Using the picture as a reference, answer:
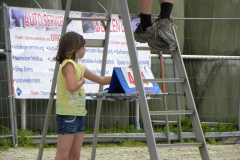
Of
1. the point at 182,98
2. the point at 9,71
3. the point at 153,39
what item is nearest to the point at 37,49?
the point at 9,71

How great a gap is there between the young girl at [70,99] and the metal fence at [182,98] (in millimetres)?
2399

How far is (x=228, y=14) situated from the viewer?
6367 millimetres

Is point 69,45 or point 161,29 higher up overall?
point 161,29

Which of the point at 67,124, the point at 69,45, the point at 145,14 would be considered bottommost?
the point at 67,124

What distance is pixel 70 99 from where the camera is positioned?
2576 mm

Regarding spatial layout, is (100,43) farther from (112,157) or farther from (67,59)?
(112,157)

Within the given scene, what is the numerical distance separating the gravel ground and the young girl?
5.66 feet

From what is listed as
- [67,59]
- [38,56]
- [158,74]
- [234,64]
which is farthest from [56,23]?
[234,64]

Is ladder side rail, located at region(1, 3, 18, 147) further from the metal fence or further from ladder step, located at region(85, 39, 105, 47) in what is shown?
ladder step, located at region(85, 39, 105, 47)

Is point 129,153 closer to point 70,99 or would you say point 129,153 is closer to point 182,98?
point 182,98

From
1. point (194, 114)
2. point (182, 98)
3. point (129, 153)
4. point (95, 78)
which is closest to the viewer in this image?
point (194, 114)

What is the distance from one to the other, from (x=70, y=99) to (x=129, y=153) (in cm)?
225

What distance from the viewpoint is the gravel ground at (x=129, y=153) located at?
4.29 m

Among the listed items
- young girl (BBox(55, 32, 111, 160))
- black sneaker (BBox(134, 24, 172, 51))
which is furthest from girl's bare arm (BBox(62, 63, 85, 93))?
black sneaker (BBox(134, 24, 172, 51))
